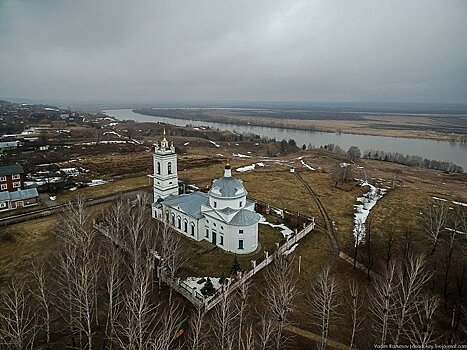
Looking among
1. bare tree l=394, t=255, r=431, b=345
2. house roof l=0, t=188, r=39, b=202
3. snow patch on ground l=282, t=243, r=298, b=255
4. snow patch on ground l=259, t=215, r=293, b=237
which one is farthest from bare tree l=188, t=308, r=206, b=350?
house roof l=0, t=188, r=39, b=202

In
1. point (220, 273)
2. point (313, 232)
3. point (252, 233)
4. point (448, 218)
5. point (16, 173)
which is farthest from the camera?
point (16, 173)

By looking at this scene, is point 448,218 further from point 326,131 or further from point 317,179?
point 326,131

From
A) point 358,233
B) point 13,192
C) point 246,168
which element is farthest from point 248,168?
point 13,192

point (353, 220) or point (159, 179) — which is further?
point (353, 220)

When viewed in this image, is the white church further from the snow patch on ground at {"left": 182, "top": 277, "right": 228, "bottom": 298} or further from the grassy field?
the grassy field

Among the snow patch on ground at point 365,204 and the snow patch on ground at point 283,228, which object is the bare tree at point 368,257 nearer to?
the snow patch on ground at point 365,204

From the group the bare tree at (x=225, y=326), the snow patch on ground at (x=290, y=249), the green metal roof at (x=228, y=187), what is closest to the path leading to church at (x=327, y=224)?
the snow patch on ground at (x=290, y=249)

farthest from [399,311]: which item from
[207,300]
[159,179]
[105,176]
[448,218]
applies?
[105,176]
